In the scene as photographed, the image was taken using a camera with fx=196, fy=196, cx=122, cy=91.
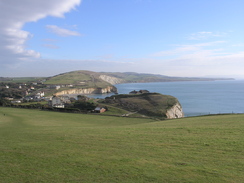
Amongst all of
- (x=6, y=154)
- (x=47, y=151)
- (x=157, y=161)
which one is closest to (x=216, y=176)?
(x=157, y=161)

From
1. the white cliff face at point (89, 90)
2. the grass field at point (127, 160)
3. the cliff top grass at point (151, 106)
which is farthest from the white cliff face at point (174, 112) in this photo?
the white cliff face at point (89, 90)

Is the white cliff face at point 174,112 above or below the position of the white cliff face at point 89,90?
below

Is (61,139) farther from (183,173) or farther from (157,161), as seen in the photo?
(183,173)

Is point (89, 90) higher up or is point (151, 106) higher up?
point (89, 90)

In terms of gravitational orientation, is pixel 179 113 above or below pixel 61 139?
below

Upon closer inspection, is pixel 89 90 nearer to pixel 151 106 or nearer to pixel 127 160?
pixel 151 106

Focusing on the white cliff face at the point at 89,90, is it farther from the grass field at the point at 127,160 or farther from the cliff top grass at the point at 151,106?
the grass field at the point at 127,160

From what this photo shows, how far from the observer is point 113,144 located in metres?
12.2

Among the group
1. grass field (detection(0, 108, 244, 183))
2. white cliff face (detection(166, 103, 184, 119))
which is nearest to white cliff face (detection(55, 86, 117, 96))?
white cliff face (detection(166, 103, 184, 119))

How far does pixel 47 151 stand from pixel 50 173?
332 centimetres

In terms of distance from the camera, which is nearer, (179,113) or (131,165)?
(131,165)

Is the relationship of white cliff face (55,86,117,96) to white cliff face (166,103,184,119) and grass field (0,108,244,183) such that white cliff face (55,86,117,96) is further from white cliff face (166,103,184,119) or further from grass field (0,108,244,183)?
grass field (0,108,244,183)

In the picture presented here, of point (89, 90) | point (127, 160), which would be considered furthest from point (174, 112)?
point (89, 90)

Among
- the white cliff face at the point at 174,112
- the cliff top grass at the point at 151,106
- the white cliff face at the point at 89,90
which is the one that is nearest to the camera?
the cliff top grass at the point at 151,106
